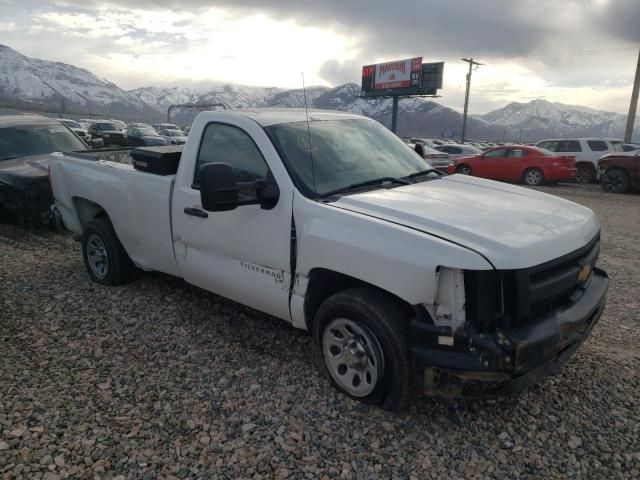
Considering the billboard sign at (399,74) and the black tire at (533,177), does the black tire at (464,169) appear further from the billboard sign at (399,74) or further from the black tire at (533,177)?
the billboard sign at (399,74)

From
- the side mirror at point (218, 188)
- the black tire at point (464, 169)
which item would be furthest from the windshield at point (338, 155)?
the black tire at point (464, 169)

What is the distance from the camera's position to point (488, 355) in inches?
98.0

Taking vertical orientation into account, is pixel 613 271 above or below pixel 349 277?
below

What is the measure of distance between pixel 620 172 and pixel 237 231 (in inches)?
579

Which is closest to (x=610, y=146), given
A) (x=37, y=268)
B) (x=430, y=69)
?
(x=37, y=268)

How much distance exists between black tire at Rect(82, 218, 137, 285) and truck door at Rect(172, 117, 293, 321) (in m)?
1.16

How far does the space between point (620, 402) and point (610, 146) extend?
670 inches

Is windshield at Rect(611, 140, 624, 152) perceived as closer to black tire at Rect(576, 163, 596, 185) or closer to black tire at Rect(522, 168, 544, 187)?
black tire at Rect(576, 163, 596, 185)

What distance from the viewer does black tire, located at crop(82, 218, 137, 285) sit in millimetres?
4957

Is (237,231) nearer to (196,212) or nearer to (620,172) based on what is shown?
(196,212)

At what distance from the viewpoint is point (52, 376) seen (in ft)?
11.3

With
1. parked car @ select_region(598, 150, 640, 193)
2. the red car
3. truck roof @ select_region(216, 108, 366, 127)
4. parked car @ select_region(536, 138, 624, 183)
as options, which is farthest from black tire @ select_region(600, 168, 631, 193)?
truck roof @ select_region(216, 108, 366, 127)

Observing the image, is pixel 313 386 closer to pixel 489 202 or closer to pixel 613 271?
pixel 489 202

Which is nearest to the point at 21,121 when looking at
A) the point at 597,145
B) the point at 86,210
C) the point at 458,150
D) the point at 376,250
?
the point at 86,210
